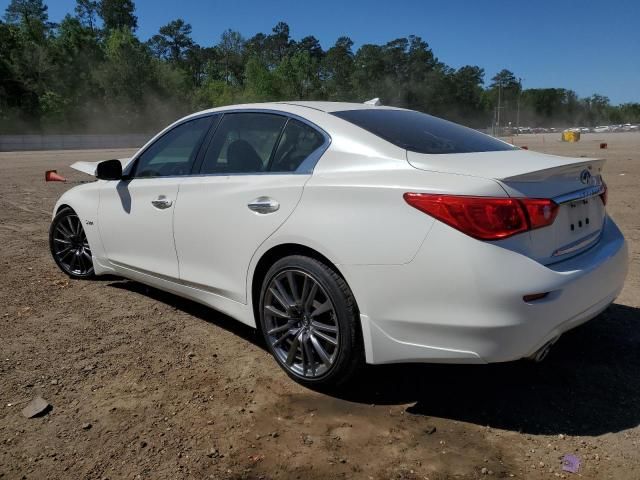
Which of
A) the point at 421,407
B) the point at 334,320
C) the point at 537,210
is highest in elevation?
the point at 537,210

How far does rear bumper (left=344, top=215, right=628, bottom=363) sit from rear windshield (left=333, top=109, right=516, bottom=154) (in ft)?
2.48

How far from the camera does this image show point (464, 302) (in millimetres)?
2574

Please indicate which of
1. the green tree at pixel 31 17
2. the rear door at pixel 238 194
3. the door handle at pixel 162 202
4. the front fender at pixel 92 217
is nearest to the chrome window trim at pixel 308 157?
the rear door at pixel 238 194

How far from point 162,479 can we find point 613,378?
2536 mm

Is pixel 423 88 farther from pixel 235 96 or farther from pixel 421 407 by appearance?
pixel 421 407

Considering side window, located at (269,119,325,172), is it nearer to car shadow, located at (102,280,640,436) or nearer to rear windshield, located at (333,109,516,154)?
rear windshield, located at (333,109,516,154)

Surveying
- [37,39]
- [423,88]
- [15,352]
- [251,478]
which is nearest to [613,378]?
[251,478]

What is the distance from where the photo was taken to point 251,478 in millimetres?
2477

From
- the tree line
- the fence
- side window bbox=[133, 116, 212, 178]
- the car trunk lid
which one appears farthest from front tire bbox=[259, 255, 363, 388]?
the tree line

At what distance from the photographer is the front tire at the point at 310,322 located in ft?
9.71

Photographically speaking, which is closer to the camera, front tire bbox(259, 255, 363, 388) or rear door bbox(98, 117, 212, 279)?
front tire bbox(259, 255, 363, 388)

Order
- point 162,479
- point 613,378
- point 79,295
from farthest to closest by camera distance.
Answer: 1. point 79,295
2. point 613,378
3. point 162,479

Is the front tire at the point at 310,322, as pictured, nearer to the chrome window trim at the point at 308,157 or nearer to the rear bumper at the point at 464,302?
the rear bumper at the point at 464,302

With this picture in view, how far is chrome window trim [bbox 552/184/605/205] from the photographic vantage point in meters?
2.84
